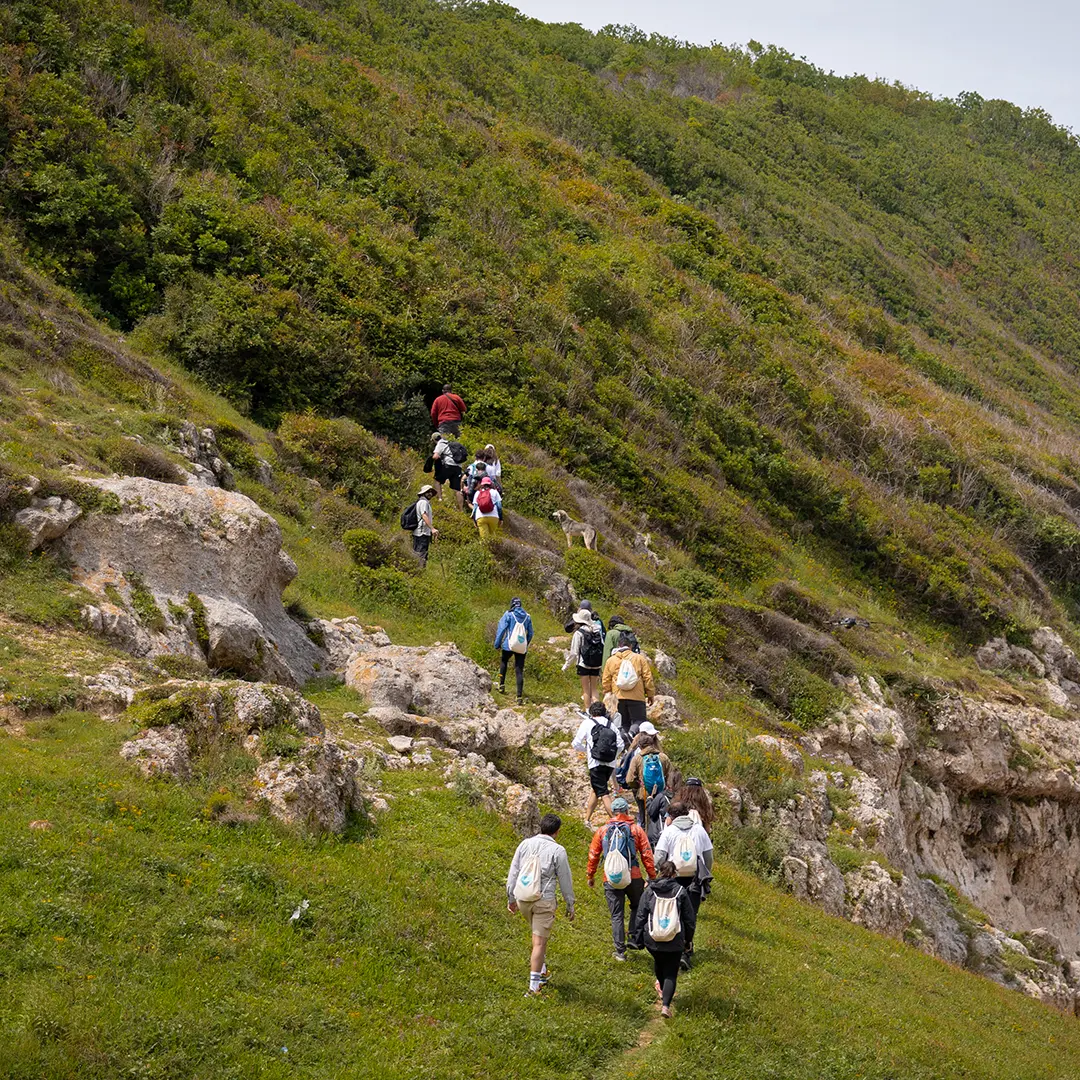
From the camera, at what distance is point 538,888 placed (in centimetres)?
855

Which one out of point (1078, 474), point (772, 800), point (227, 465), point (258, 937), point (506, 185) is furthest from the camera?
point (1078, 474)

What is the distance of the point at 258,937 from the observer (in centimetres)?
759

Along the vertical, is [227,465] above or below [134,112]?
below

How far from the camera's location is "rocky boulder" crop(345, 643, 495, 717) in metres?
14.0

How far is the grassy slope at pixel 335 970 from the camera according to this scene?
655cm

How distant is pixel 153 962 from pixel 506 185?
3602cm

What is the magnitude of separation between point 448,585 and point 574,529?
4.72 m

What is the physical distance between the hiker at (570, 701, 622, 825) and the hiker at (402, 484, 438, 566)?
7.46 meters

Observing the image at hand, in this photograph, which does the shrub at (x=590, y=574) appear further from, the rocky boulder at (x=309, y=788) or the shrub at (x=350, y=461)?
the rocky boulder at (x=309, y=788)

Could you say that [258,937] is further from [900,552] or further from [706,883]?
[900,552]

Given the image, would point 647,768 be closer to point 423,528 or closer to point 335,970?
point 335,970

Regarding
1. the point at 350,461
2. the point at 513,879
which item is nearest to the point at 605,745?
the point at 513,879

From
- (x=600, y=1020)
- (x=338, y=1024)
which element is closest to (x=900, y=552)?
(x=600, y=1020)

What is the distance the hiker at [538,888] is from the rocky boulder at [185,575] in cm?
513
